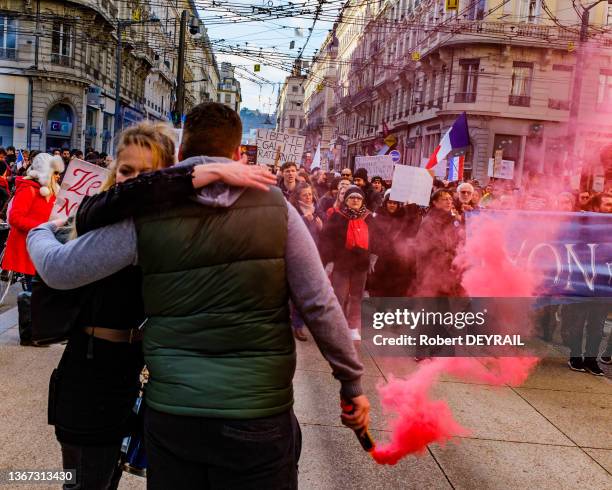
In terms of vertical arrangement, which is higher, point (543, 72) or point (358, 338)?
point (543, 72)

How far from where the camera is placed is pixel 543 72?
18.9 metres

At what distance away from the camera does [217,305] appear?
6.03 ft

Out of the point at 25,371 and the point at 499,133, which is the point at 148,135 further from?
the point at 499,133

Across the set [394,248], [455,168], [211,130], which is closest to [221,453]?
[211,130]

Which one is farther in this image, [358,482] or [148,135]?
[358,482]

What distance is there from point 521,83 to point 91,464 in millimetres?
23368

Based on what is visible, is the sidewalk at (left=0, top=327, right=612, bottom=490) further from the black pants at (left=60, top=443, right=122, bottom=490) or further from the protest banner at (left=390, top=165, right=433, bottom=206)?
the protest banner at (left=390, top=165, right=433, bottom=206)

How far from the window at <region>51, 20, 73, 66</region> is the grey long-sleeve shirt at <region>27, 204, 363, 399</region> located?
115 ft

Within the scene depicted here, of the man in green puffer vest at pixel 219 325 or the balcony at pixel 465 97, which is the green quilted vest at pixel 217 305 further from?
the balcony at pixel 465 97

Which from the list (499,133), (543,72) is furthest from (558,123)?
(499,133)

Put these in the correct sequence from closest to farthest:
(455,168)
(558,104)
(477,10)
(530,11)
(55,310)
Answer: (55,310), (455,168), (530,11), (558,104), (477,10)

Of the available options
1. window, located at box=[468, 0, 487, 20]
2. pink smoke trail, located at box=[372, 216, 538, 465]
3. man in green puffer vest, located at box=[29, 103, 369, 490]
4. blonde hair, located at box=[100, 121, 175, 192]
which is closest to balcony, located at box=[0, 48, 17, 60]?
window, located at box=[468, 0, 487, 20]

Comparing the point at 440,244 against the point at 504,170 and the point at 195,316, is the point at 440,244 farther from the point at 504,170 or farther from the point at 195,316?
the point at 504,170

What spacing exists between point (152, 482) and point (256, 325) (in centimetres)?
57
